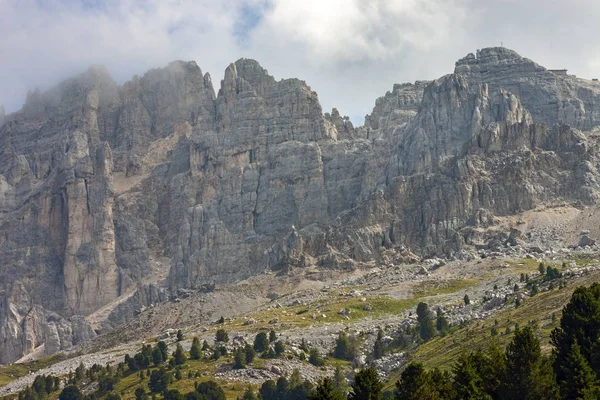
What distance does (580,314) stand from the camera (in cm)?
10875

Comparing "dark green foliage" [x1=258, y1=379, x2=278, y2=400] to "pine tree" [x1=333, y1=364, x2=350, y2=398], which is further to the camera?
"dark green foliage" [x1=258, y1=379, x2=278, y2=400]

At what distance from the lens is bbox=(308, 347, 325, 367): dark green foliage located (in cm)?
19293

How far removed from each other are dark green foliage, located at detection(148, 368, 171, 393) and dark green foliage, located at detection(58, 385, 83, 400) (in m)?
16.3

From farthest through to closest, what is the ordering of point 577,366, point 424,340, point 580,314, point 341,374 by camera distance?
point 424,340, point 341,374, point 580,314, point 577,366

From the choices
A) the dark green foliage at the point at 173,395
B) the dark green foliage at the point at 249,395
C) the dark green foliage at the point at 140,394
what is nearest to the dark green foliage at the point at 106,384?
the dark green foliage at the point at 140,394

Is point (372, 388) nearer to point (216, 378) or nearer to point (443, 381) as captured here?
point (443, 381)

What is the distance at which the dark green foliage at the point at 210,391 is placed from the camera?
168 meters

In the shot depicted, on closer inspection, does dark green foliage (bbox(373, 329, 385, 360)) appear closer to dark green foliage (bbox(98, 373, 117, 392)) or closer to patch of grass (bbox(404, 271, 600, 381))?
patch of grass (bbox(404, 271, 600, 381))

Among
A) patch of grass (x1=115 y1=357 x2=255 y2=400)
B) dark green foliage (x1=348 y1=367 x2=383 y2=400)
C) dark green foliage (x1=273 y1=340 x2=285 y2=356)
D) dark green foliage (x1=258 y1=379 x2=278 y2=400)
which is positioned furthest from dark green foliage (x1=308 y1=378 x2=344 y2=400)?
dark green foliage (x1=273 y1=340 x2=285 y2=356)

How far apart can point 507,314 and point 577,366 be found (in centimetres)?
8584

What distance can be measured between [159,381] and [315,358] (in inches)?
1294

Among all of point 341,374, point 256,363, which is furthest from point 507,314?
point 256,363

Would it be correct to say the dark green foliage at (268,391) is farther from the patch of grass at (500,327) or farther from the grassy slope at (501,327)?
the grassy slope at (501,327)

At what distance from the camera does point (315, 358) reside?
195 meters
